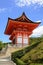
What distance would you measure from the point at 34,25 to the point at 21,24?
10.6 feet

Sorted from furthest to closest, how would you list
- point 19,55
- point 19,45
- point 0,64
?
point 19,45 → point 19,55 → point 0,64

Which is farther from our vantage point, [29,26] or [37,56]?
[29,26]

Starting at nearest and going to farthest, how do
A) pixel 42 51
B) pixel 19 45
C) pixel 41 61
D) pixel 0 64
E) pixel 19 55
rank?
1. pixel 41 61
2. pixel 42 51
3. pixel 0 64
4. pixel 19 55
5. pixel 19 45

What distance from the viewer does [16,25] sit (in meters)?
43.1

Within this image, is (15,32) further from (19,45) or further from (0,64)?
(0,64)

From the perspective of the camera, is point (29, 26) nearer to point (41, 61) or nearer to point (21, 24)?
point (21, 24)

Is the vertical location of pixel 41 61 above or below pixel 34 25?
below

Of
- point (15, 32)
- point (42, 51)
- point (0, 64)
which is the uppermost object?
point (15, 32)

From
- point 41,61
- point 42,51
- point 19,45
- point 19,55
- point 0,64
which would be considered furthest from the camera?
point 19,45

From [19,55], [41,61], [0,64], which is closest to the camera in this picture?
[41,61]

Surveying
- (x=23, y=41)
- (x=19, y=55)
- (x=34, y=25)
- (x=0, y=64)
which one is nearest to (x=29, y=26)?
(x=34, y=25)

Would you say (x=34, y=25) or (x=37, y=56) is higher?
(x=34, y=25)

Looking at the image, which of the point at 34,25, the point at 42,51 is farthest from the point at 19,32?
the point at 42,51

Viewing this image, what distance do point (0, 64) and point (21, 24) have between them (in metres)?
21.5
